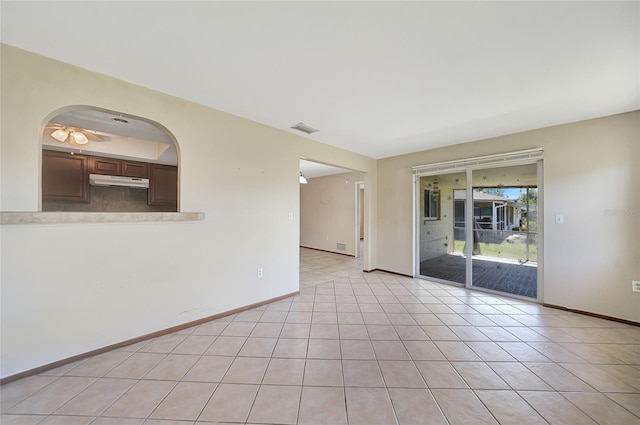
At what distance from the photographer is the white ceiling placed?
4.42 ft

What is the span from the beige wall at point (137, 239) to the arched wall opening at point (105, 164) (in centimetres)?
41

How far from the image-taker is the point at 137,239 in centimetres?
214

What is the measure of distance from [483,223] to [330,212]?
4.26 m

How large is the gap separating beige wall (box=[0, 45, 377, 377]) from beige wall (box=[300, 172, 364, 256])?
11.4 feet

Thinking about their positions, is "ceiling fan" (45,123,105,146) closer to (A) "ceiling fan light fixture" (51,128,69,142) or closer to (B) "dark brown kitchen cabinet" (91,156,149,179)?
(A) "ceiling fan light fixture" (51,128,69,142)

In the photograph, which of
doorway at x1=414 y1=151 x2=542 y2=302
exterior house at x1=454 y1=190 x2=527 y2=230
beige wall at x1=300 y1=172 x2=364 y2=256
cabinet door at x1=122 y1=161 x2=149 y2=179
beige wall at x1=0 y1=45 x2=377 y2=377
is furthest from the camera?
beige wall at x1=300 y1=172 x2=364 y2=256

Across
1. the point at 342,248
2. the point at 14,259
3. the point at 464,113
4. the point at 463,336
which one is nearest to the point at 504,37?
the point at 464,113

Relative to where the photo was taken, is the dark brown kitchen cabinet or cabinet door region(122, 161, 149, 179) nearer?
the dark brown kitchen cabinet

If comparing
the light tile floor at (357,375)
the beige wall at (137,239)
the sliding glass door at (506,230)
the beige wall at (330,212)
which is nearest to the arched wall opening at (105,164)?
the beige wall at (137,239)

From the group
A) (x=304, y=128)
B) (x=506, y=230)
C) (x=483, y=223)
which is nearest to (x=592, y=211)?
(x=506, y=230)

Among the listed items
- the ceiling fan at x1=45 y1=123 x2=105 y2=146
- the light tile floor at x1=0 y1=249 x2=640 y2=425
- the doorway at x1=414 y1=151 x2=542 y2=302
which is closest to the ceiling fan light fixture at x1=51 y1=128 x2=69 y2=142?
the ceiling fan at x1=45 y1=123 x2=105 y2=146

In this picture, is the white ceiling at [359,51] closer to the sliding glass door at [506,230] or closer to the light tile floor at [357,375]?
the sliding glass door at [506,230]

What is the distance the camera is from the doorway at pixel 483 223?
327cm

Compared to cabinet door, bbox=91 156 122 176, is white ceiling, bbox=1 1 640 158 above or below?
above
